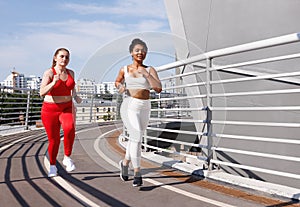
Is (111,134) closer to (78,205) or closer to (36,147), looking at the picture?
(36,147)

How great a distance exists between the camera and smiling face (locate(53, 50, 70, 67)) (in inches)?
175

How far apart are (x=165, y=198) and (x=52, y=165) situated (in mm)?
1798

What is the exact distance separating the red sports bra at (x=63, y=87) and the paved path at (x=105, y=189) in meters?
1.09

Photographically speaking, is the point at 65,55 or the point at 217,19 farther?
the point at 217,19

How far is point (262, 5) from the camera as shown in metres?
5.44

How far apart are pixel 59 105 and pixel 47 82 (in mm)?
412

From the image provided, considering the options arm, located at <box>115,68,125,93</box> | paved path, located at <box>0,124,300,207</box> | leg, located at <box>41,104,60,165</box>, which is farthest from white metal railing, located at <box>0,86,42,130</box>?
arm, located at <box>115,68,125,93</box>

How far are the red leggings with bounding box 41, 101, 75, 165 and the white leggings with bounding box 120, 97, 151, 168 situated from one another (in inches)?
36.0

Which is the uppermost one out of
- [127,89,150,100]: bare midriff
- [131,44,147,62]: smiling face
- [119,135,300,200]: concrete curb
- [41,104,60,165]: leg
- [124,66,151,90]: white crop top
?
[131,44,147,62]: smiling face

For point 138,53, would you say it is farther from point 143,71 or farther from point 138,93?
point 138,93

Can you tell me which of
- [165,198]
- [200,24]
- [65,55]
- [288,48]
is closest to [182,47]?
[200,24]

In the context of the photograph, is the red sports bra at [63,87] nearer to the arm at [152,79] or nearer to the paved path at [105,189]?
the paved path at [105,189]

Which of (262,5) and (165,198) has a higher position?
(262,5)

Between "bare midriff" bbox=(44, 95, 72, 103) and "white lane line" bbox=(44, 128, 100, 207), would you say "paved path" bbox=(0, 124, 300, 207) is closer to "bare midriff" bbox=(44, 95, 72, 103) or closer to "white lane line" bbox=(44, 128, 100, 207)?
"white lane line" bbox=(44, 128, 100, 207)
